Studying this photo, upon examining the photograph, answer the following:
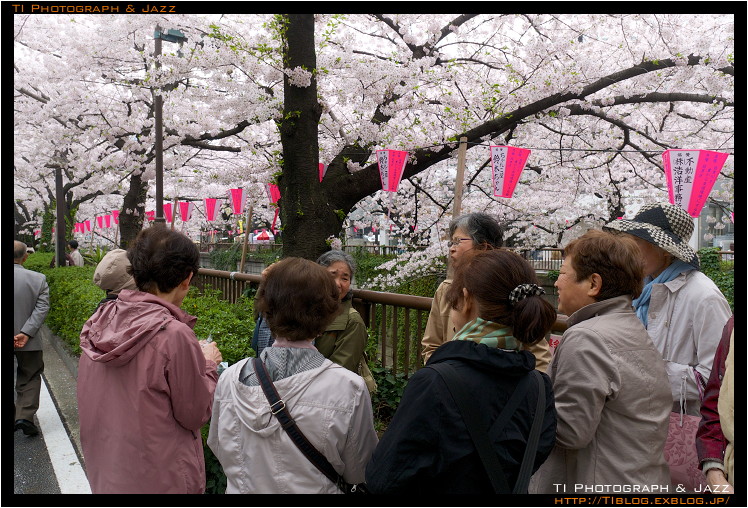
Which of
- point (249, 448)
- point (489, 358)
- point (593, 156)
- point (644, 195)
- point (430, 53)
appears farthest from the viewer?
point (644, 195)

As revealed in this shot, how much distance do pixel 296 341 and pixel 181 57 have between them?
9.55 metres

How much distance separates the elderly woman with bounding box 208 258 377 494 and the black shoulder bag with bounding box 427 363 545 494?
1.44 ft

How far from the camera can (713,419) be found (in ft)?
6.46

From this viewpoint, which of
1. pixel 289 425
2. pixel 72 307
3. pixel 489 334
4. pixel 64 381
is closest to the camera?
pixel 489 334

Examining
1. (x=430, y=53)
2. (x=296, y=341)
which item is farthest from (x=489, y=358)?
(x=430, y=53)

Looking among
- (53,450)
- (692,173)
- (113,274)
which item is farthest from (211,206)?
(113,274)

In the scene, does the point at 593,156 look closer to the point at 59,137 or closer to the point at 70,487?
the point at 70,487

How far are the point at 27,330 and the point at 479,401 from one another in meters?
5.25

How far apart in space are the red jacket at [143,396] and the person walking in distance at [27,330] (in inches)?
144

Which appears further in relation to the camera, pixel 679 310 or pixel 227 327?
pixel 227 327

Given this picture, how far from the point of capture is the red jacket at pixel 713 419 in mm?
1949

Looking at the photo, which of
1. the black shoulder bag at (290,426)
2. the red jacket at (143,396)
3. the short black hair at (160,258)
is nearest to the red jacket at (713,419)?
the black shoulder bag at (290,426)

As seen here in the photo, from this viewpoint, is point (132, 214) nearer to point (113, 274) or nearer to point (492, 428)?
point (113, 274)

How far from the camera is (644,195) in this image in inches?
614
